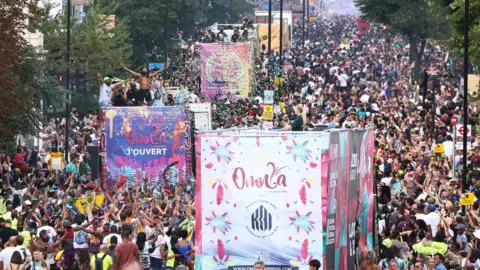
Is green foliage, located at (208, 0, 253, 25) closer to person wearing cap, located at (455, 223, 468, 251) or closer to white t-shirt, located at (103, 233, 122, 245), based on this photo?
person wearing cap, located at (455, 223, 468, 251)

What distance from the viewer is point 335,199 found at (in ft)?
74.1

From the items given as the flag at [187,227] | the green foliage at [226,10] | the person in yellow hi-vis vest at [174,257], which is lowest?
the person in yellow hi-vis vest at [174,257]

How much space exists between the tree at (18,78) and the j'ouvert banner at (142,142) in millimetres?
2281

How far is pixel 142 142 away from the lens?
4241 cm

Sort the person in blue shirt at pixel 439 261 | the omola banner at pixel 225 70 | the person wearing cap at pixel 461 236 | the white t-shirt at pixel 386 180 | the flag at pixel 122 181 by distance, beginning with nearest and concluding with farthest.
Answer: the person in blue shirt at pixel 439 261
the person wearing cap at pixel 461 236
the white t-shirt at pixel 386 180
the flag at pixel 122 181
the omola banner at pixel 225 70

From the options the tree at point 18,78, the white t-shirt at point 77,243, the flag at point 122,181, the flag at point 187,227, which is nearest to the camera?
the flag at point 187,227

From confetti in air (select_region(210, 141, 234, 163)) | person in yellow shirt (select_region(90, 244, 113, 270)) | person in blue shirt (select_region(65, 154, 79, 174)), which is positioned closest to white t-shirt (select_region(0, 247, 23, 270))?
person in yellow shirt (select_region(90, 244, 113, 270))

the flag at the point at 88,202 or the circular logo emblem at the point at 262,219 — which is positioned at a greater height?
the circular logo emblem at the point at 262,219

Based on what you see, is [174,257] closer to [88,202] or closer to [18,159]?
[88,202]

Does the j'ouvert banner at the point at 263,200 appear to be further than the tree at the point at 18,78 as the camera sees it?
No

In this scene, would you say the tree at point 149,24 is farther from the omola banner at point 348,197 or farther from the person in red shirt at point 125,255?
the person in red shirt at point 125,255

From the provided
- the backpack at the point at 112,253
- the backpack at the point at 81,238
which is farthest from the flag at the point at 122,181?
the backpack at the point at 112,253

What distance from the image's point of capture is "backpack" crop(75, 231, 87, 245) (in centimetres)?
2673

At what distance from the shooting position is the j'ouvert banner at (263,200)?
21.7 m
